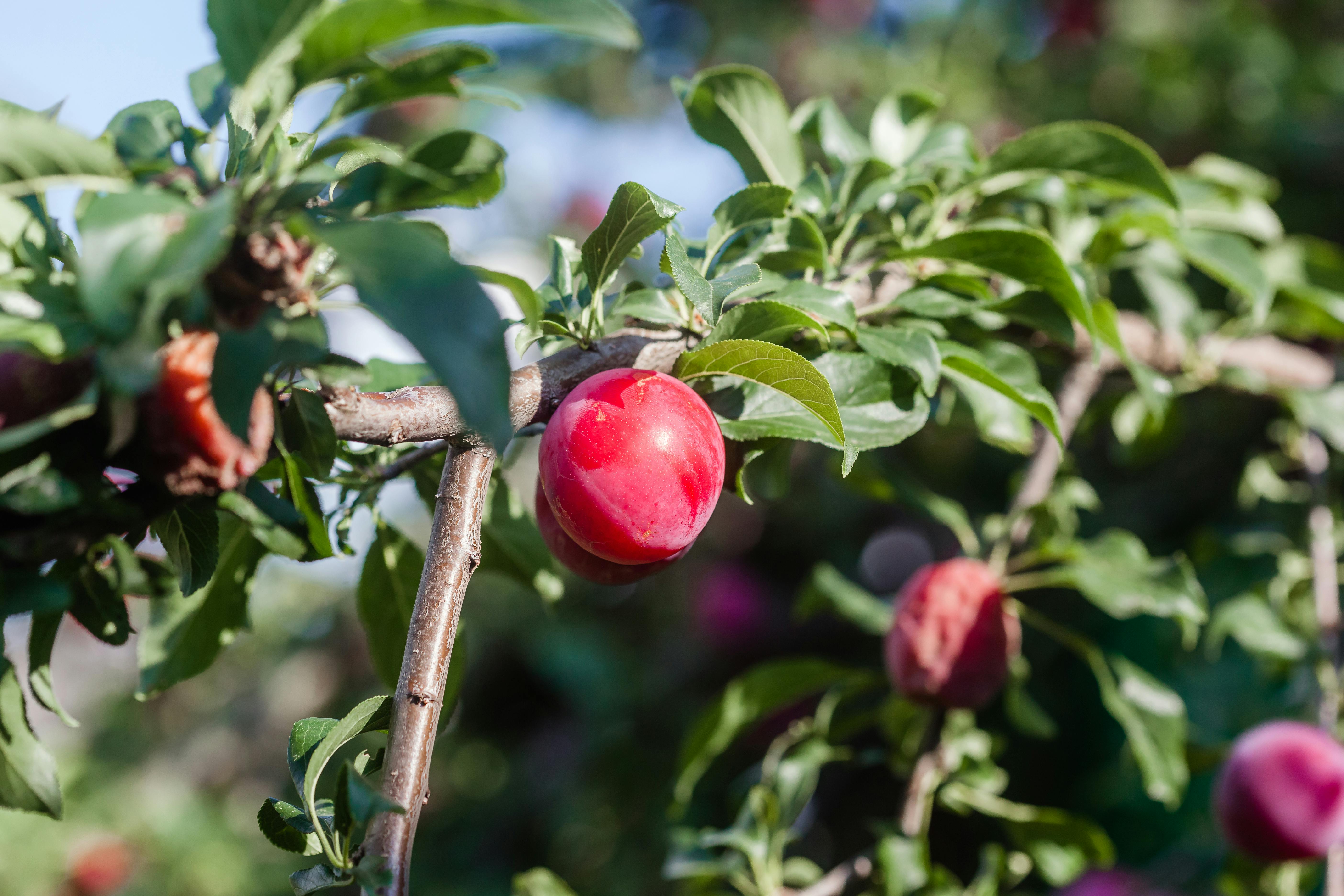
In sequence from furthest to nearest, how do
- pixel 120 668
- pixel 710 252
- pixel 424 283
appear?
pixel 120 668 < pixel 710 252 < pixel 424 283

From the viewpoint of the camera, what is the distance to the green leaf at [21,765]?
0.47 m

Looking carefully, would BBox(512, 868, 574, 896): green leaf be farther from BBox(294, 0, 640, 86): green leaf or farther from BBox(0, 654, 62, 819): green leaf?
BBox(294, 0, 640, 86): green leaf

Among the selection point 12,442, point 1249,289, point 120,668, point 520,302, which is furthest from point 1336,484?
point 120,668

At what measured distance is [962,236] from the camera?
0.65m

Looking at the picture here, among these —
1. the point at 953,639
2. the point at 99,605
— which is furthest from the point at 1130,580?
the point at 99,605

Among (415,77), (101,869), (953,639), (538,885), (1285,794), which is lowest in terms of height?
(101,869)

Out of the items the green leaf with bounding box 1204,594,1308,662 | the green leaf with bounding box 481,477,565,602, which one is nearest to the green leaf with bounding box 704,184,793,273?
the green leaf with bounding box 481,477,565,602

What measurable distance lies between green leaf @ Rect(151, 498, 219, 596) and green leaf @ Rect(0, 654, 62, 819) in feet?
0.33

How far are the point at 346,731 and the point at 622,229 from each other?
32 centimetres

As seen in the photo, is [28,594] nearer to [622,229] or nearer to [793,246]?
[622,229]

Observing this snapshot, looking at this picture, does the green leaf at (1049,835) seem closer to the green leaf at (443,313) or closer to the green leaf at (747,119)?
the green leaf at (747,119)

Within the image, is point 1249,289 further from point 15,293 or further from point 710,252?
point 15,293

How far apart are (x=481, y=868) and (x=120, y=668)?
1.74m

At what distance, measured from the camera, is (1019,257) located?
0.64 m
